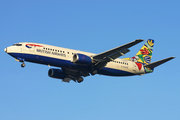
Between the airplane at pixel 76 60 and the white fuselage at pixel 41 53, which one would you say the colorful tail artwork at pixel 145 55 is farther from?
the white fuselage at pixel 41 53

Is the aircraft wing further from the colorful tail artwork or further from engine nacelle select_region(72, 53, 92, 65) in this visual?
the colorful tail artwork

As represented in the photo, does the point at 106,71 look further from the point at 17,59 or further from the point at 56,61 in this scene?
the point at 17,59

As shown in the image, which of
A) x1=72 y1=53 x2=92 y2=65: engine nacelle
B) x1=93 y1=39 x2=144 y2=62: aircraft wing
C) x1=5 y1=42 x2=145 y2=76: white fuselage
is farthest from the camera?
x1=72 y1=53 x2=92 y2=65: engine nacelle

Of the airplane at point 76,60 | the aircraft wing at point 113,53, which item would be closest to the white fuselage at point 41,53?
the airplane at point 76,60

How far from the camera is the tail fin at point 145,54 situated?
57.8 m

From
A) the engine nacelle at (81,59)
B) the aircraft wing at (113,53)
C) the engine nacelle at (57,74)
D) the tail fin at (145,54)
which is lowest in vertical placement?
the engine nacelle at (57,74)

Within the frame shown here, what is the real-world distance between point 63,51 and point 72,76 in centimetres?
726

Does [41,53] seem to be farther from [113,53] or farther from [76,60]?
[113,53]

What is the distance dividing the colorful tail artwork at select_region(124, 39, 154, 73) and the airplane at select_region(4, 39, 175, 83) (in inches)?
74.0

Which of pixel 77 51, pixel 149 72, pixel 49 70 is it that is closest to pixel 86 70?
pixel 77 51

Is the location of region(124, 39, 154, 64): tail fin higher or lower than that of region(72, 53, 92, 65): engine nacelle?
higher

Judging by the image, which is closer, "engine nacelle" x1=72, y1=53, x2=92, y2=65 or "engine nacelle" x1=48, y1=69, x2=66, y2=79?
"engine nacelle" x1=72, y1=53, x2=92, y2=65

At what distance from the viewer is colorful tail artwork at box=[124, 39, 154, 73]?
188 feet

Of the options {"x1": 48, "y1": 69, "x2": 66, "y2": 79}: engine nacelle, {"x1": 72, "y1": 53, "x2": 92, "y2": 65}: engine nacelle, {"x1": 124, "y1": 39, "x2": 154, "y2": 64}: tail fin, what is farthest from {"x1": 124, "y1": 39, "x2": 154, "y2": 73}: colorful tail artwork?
{"x1": 48, "y1": 69, "x2": 66, "y2": 79}: engine nacelle
